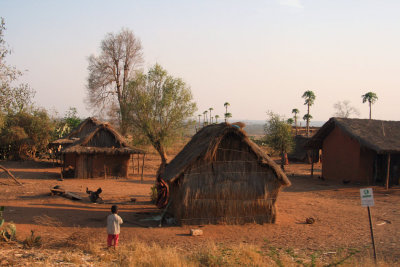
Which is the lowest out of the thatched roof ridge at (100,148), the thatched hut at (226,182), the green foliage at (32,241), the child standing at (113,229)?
the green foliage at (32,241)

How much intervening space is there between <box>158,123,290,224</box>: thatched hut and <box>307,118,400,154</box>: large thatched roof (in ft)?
33.1

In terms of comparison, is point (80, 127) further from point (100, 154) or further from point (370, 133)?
point (370, 133)

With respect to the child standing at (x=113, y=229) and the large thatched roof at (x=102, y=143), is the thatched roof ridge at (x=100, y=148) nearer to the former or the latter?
the large thatched roof at (x=102, y=143)

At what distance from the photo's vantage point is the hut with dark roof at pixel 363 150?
66.6 feet

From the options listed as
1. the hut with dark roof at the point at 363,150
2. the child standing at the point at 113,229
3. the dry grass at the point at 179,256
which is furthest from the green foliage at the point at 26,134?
the child standing at the point at 113,229

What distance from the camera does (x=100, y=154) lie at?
23516 mm

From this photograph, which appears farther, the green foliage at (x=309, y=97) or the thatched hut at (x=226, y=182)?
the green foliage at (x=309, y=97)

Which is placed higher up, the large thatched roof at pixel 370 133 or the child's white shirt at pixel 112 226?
the large thatched roof at pixel 370 133

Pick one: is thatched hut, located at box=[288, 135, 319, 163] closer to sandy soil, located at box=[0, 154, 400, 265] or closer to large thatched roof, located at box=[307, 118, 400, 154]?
large thatched roof, located at box=[307, 118, 400, 154]

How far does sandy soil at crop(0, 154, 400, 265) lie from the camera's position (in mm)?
10094

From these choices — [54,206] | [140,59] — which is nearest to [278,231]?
[54,206]

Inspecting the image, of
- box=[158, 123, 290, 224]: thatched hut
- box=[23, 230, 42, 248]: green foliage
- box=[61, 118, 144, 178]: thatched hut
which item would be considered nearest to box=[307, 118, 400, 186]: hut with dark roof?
box=[158, 123, 290, 224]: thatched hut

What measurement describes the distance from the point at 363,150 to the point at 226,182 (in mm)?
12650

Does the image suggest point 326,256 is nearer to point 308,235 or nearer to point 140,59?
point 308,235
